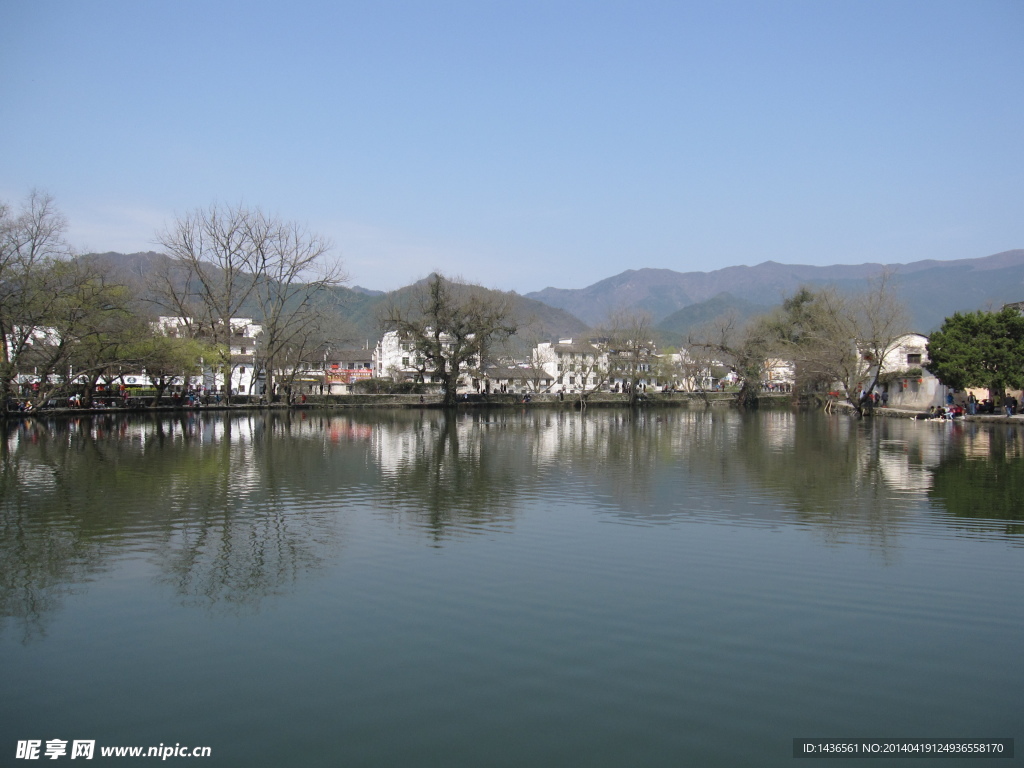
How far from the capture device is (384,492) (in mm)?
16641

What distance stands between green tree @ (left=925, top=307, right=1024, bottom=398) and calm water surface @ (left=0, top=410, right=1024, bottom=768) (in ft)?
91.7

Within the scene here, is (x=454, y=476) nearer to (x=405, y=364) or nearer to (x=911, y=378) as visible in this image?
(x=911, y=378)

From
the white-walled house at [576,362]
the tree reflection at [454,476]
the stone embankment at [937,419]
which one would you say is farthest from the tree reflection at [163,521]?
the white-walled house at [576,362]

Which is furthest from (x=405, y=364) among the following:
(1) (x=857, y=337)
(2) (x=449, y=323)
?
(1) (x=857, y=337)

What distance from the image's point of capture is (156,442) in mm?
28594

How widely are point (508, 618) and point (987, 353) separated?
4283cm

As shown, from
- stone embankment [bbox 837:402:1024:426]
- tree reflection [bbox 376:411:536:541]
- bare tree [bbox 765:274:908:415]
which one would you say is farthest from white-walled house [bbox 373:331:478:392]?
stone embankment [bbox 837:402:1024:426]

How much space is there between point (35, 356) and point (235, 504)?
35.8 meters

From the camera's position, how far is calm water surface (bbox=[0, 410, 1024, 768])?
5.78 m

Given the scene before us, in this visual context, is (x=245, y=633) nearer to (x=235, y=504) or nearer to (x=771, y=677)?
(x=771, y=677)

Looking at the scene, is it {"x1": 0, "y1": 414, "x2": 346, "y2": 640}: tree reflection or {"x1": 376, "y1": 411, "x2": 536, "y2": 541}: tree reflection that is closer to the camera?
{"x1": 0, "y1": 414, "x2": 346, "y2": 640}: tree reflection

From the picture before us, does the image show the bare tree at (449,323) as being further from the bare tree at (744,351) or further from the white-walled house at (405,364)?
the bare tree at (744,351)

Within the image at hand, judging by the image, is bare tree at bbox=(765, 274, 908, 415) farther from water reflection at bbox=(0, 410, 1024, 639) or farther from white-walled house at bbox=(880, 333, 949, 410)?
water reflection at bbox=(0, 410, 1024, 639)

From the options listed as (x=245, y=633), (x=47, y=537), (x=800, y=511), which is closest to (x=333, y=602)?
(x=245, y=633)
